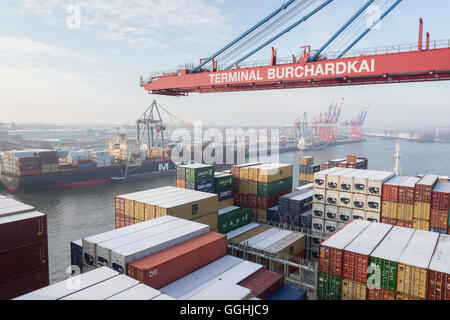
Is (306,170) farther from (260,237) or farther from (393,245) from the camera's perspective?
(393,245)

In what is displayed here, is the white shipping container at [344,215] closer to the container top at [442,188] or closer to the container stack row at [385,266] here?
the container top at [442,188]

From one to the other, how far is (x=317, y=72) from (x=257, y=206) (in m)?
12.6

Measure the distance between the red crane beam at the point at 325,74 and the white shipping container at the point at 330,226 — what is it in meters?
10.2

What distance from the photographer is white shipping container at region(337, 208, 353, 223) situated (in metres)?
23.0

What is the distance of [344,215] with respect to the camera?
23234 mm

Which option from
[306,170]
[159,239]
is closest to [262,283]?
[159,239]

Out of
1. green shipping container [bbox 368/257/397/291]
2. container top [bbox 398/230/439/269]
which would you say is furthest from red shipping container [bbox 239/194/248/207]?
green shipping container [bbox 368/257/397/291]

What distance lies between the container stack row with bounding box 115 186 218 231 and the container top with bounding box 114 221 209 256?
2.94 meters

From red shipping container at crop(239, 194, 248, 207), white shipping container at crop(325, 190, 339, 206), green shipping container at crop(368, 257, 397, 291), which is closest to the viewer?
green shipping container at crop(368, 257, 397, 291)

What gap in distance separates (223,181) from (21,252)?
16013 millimetres

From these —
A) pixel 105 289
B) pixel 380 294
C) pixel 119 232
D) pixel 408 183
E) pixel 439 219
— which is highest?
pixel 408 183

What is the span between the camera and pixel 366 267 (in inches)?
514

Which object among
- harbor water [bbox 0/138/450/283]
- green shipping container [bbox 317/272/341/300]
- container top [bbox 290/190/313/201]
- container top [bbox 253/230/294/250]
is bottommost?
harbor water [bbox 0/138/450/283]

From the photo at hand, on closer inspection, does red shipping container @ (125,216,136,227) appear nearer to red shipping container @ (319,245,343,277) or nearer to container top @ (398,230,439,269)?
red shipping container @ (319,245,343,277)
